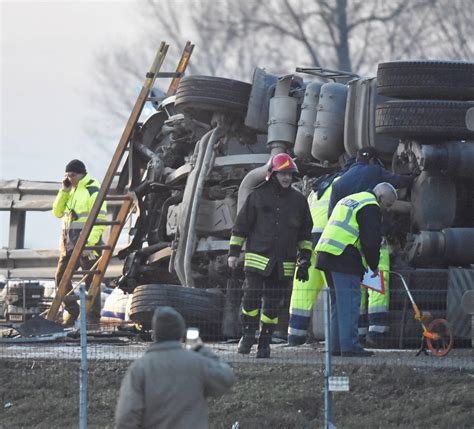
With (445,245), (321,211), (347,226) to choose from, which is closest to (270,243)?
(347,226)

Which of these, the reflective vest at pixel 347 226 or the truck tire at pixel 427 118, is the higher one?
the truck tire at pixel 427 118

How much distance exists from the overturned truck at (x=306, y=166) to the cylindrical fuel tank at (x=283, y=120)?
0.01m

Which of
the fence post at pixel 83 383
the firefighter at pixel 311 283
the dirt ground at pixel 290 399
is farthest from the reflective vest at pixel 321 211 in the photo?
the fence post at pixel 83 383

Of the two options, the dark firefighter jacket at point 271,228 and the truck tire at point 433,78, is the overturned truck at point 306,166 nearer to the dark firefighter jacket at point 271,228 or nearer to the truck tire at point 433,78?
the truck tire at point 433,78

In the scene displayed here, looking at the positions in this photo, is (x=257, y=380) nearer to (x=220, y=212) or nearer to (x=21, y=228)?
(x=220, y=212)

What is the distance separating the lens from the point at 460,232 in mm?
13164

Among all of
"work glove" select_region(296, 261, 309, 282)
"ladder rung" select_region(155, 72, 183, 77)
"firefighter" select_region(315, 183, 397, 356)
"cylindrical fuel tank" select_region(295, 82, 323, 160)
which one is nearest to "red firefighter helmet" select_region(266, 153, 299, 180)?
"firefighter" select_region(315, 183, 397, 356)

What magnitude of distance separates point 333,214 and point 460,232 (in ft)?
3.92

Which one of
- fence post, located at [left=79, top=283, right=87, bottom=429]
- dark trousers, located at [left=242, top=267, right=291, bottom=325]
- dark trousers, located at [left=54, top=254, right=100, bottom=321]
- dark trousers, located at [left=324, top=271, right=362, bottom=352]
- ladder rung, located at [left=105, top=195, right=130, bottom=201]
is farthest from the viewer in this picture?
ladder rung, located at [left=105, top=195, right=130, bottom=201]

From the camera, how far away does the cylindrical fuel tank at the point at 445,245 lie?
43.1 ft

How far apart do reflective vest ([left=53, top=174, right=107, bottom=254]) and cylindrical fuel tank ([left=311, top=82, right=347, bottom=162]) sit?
11.8 feet

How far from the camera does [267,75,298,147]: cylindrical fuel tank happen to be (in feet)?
47.8

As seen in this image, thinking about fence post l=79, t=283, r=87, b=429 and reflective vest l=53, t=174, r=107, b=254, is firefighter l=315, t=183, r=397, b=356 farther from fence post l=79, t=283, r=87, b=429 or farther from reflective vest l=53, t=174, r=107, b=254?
reflective vest l=53, t=174, r=107, b=254

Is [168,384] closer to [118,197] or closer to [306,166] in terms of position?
[306,166]
